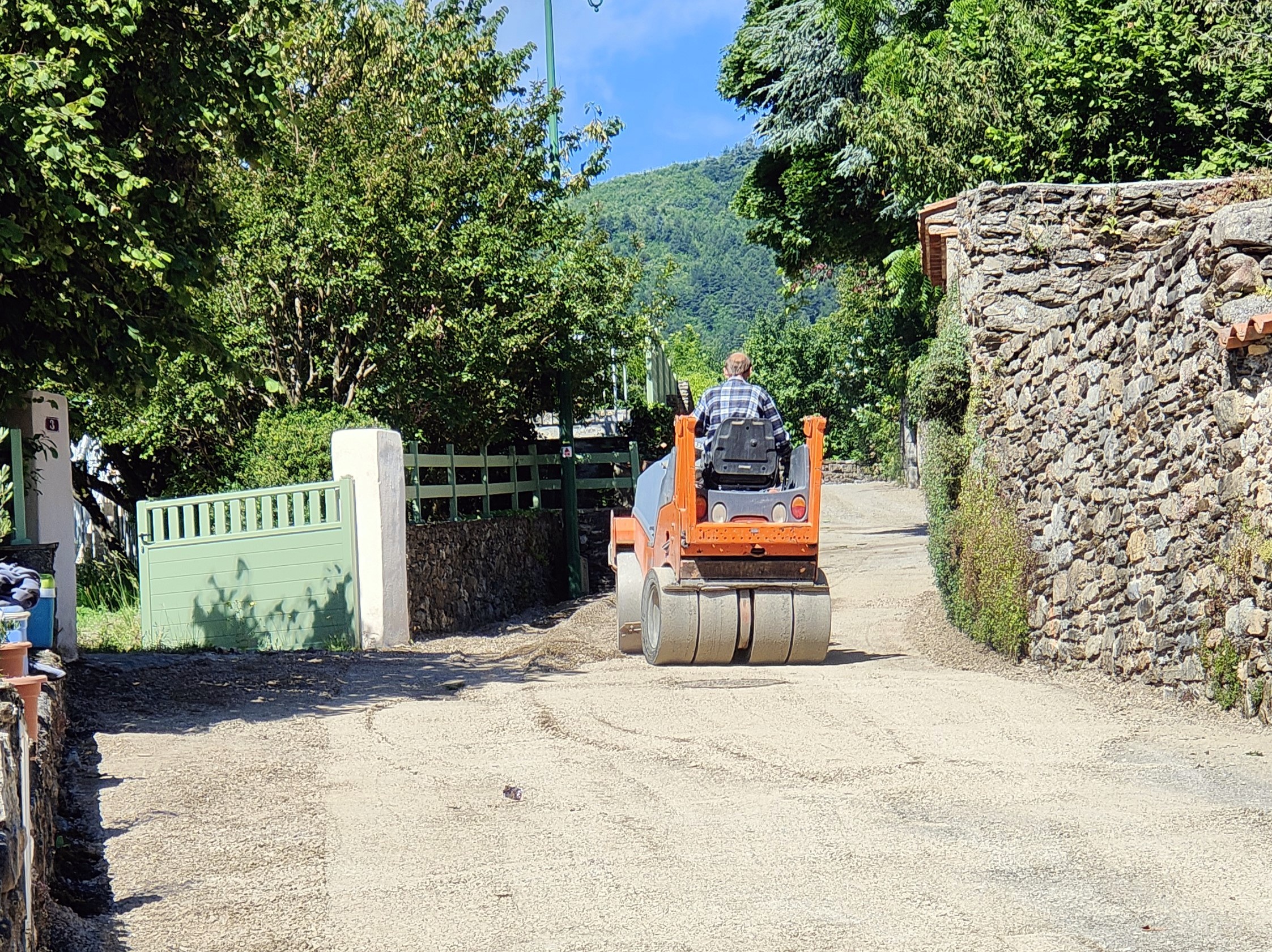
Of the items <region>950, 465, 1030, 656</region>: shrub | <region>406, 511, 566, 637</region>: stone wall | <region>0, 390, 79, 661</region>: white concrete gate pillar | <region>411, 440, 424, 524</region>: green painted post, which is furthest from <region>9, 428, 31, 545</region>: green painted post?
<region>950, 465, 1030, 656</region>: shrub

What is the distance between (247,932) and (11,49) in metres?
5.99

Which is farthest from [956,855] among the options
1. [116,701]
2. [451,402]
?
[451,402]

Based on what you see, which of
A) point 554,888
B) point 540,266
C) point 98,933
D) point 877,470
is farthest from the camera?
point 877,470

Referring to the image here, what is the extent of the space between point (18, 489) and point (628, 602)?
492 centimetres

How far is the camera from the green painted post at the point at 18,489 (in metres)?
9.73

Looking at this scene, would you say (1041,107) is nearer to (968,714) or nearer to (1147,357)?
(1147,357)

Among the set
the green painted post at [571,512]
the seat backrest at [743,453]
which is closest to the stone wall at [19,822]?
the seat backrest at [743,453]

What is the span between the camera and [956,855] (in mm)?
5102

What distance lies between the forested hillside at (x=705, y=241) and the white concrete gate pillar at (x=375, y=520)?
270ft

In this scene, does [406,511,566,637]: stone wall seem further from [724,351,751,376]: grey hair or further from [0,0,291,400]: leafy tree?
[0,0,291,400]: leafy tree

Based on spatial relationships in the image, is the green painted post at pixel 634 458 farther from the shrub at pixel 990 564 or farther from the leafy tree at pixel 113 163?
the leafy tree at pixel 113 163

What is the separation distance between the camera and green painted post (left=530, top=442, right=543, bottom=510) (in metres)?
19.8

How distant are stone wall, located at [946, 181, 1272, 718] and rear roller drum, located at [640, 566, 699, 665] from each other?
273 cm

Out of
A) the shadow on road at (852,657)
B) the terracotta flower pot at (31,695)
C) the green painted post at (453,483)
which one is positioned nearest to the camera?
the terracotta flower pot at (31,695)
